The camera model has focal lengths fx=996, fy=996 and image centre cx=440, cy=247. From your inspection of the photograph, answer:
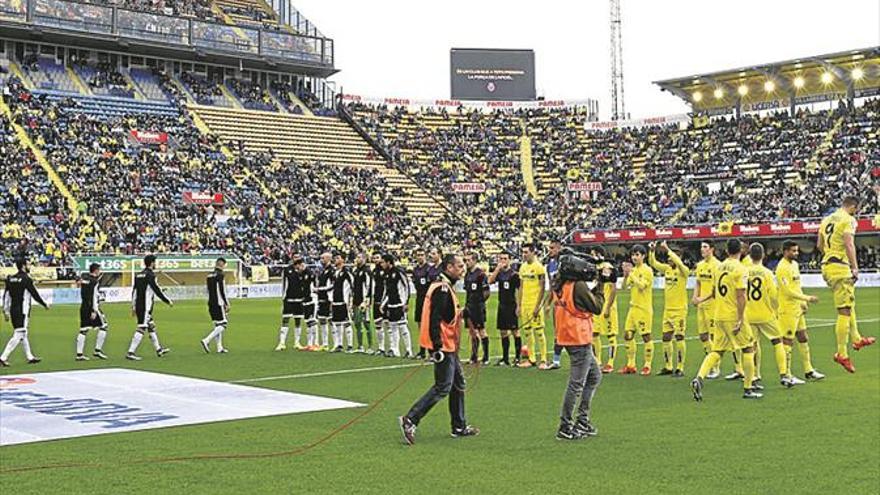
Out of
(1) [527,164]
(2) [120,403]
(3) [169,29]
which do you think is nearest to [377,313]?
(2) [120,403]

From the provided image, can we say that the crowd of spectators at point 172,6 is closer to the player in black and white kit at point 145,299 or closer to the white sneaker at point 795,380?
the player in black and white kit at point 145,299

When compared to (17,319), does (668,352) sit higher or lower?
lower

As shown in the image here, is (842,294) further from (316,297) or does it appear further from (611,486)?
(316,297)

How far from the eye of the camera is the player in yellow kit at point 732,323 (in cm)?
1486

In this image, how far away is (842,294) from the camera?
13.6m

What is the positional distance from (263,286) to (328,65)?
33.5 metres

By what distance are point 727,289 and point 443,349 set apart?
558cm

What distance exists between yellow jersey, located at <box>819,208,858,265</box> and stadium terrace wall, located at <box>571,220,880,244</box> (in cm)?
4754

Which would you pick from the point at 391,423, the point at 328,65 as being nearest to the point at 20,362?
the point at 391,423

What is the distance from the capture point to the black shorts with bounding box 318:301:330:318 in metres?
24.7

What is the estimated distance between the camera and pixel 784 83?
7750 centimetres

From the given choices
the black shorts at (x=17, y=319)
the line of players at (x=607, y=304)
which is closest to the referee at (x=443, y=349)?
the line of players at (x=607, y=304)

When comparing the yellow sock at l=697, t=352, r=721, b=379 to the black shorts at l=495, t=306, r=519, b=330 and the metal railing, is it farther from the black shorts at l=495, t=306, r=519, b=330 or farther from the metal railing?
the metal railing

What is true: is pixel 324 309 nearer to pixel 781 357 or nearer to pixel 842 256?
pixel 781 357
